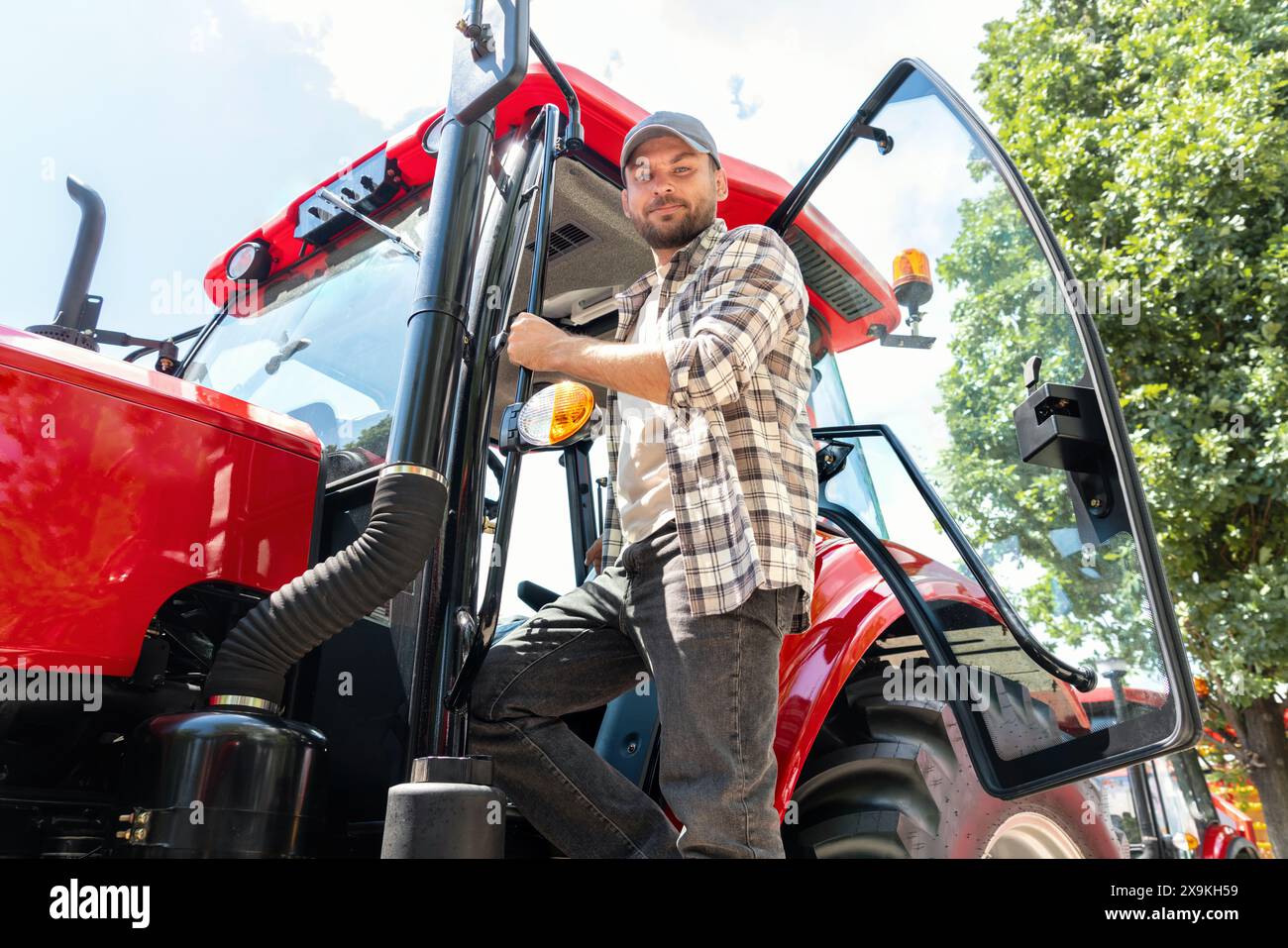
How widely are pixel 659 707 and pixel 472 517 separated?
1.44 ft

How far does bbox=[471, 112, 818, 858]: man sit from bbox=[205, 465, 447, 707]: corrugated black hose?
0.28 meters

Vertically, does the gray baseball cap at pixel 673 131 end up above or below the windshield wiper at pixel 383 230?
below

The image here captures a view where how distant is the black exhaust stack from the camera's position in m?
2.03

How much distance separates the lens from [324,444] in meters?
1.98

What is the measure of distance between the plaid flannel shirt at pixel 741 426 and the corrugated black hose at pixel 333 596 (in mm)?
407

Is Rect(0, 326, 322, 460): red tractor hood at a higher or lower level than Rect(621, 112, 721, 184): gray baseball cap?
lower

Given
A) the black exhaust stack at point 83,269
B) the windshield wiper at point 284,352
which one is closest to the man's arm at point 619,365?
the windshield wiper at point 284,352

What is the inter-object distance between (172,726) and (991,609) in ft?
4.98

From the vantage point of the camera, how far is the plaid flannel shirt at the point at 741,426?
1358 millimetres

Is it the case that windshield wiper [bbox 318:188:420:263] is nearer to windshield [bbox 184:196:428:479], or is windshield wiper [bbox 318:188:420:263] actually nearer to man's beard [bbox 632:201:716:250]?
windshield [bbox 184:196:428:479]
